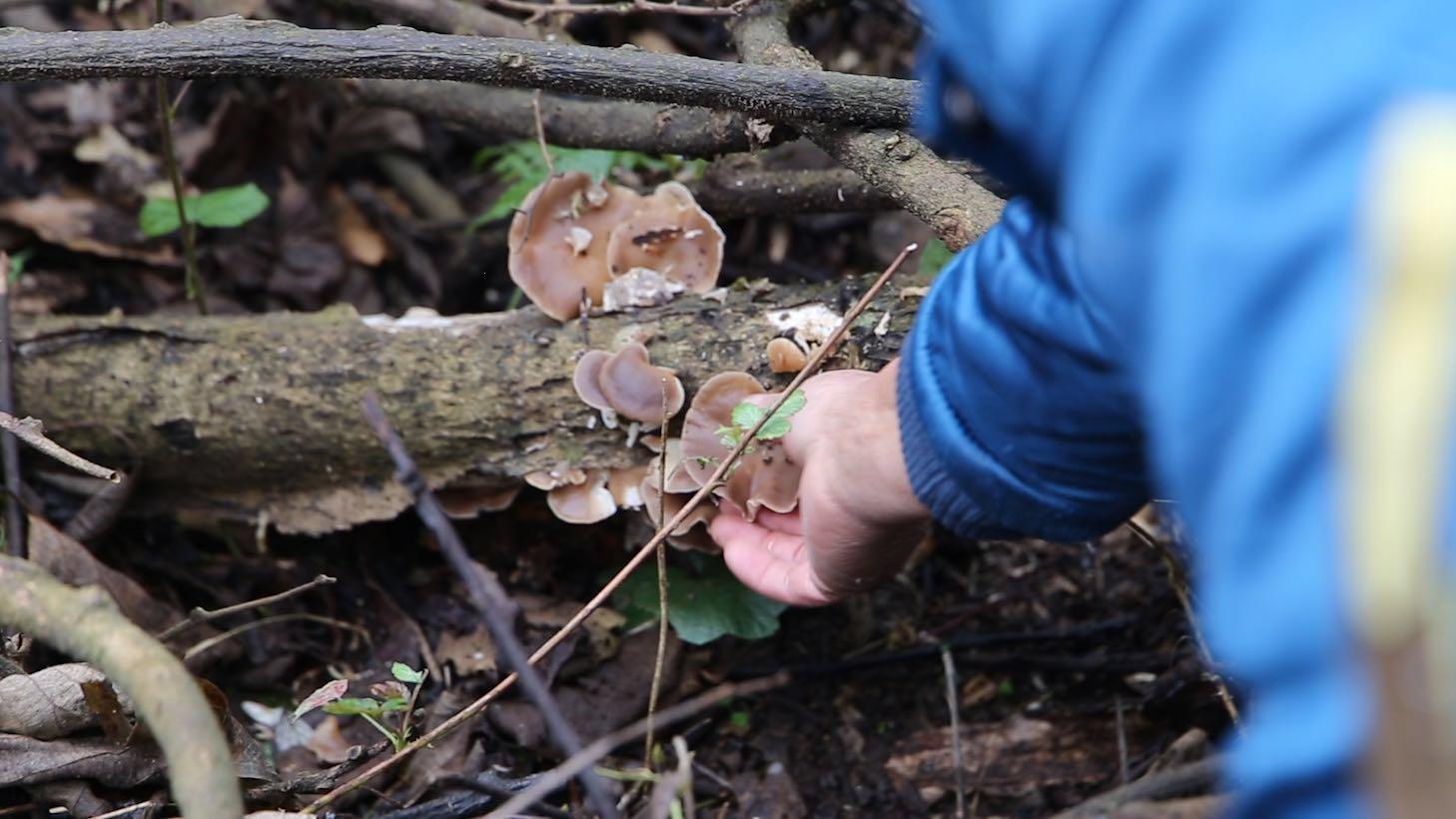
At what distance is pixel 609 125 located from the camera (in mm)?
4090

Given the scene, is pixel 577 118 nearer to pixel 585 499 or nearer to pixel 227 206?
pixel 227 206

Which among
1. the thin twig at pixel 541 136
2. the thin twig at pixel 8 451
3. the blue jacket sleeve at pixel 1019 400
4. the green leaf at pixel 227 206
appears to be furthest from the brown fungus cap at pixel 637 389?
the green leaf at pixel 227 206

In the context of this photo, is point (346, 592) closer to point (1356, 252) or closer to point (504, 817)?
point (504, 817)

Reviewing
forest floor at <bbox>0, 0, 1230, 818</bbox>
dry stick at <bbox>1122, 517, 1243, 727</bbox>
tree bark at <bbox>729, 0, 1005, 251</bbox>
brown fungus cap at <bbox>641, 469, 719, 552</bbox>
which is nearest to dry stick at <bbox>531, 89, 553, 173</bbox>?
forest floor at <bbox>0, 0, 1230, 818</bbox>

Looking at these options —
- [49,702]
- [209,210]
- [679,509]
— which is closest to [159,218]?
[209,210]

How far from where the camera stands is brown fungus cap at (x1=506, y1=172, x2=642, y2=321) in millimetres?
3471

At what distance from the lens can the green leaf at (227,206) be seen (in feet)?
13.6

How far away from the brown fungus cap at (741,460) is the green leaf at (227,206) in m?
1.97

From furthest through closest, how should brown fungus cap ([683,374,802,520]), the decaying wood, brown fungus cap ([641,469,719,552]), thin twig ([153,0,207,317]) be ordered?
thin twig ([153,0,207,317])
brown fungus cap ([641,469,719,552])
brown fungus cap ([683,374,802,520])
the decaying wood

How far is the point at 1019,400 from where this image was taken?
2062mm

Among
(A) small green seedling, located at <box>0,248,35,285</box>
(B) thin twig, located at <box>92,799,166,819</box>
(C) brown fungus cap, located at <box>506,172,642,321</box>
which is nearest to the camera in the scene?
(B) thin twig, located at <box>92,799,166,819</box>

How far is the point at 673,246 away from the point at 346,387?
103 cm

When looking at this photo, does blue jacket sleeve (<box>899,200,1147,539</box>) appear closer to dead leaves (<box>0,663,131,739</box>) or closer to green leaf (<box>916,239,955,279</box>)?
green leaf (<box>916,239,955,279</box>)

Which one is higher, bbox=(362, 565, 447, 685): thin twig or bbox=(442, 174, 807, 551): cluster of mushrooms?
bbox=(442, 174, 807, 551): cluster of mushrooms
